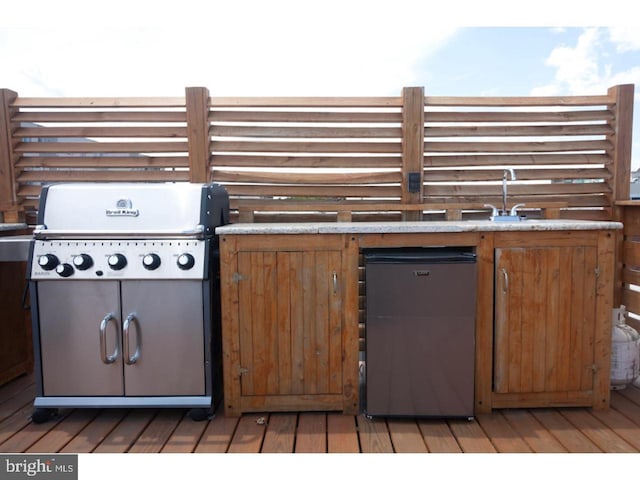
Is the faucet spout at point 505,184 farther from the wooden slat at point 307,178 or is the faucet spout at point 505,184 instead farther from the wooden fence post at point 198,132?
the wooden fence post at point 198,132

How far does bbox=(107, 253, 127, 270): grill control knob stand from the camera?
1898 millimetres

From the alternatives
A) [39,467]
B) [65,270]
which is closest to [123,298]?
[65,270]

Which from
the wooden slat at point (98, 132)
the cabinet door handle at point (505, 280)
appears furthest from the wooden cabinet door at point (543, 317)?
the wooden slat at point (98, 132)

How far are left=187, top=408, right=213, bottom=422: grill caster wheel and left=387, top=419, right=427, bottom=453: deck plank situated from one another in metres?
0.97

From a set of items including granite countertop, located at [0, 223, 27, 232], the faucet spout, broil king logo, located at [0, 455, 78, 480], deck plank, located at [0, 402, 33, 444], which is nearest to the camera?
broil king logo, located at [0, 455, 78, 480]

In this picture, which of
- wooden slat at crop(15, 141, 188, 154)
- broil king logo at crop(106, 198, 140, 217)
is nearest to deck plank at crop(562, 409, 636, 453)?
broil king logo at crop(106, 198, 140, 217)

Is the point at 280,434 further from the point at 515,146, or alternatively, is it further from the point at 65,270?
the point at 515,146

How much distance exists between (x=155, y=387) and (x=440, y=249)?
5.73ft

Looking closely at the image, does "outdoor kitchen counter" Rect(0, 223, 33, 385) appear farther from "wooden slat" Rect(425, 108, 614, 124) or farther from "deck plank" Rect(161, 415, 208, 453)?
"wooden slat" Rect(425, 108, 614, 124)

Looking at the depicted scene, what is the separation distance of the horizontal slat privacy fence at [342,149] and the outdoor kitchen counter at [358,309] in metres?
0.71

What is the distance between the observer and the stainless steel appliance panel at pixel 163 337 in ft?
6.38

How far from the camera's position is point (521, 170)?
2.68 metres

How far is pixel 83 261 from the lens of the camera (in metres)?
1.90

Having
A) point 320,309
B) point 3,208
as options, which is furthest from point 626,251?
point 3,208
